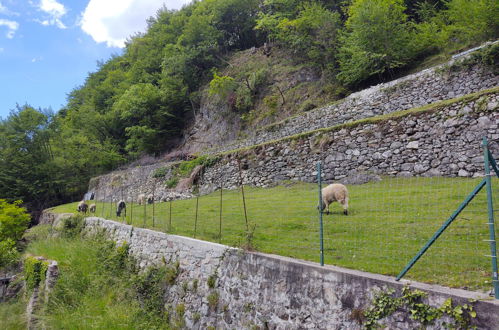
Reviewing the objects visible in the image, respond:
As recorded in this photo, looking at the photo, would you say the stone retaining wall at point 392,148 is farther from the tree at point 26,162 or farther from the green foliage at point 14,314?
the tree at point 26,162

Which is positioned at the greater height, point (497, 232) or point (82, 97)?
point (82, 97)

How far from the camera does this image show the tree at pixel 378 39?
1812cm

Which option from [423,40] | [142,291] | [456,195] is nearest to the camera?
[456,195]

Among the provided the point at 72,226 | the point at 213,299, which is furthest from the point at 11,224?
the point at 213,299

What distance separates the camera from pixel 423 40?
18.2m

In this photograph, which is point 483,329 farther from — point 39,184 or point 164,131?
point 39,184

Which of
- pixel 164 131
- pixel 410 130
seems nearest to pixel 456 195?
pixel 410 130

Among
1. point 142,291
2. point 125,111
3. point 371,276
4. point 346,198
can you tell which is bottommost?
point 142,291

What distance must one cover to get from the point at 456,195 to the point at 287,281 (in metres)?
4.50

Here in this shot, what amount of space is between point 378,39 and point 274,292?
18.3m

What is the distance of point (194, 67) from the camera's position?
37.8 metres

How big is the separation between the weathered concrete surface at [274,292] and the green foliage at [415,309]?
53 mm

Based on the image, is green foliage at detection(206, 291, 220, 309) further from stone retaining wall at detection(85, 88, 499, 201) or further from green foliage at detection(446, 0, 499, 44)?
green foliage at detection(446, 0, 499, 44)

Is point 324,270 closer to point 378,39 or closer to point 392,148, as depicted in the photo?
point 392,148
